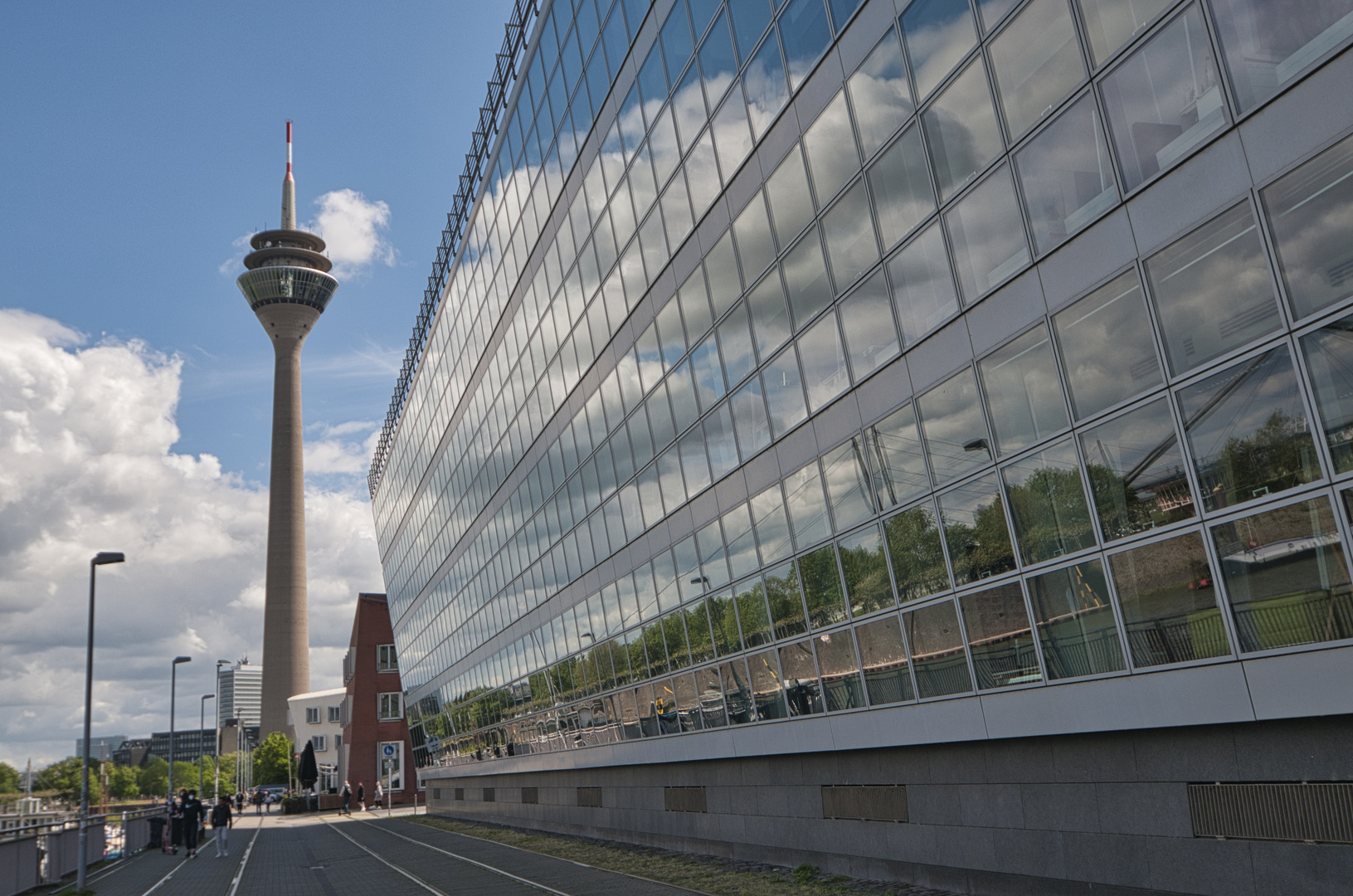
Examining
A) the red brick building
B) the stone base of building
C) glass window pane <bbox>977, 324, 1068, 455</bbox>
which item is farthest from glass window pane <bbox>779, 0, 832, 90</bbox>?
the red brick building

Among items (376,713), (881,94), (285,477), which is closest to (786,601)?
(881,94)

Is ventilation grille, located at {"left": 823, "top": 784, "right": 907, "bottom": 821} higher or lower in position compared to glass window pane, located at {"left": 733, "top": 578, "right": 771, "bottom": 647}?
lower

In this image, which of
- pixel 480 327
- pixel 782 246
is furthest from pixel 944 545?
pixel 480 327

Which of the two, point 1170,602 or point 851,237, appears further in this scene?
point 851,237

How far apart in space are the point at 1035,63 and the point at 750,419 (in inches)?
359

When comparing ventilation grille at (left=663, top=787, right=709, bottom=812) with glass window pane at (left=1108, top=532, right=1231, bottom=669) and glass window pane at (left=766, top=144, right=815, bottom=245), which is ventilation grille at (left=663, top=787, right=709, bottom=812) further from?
glass window pane at (left=1108, top=532, right=1231, bottom=669)

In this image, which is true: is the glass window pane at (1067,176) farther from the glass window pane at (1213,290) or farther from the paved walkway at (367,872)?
the paved walkway at (367,872)

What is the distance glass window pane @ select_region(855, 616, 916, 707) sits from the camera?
1566 cm

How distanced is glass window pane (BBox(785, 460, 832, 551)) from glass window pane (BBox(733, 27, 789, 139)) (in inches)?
249

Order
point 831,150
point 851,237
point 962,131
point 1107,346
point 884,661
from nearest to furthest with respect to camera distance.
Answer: point 1107,346
point 962,131
point 851,237
point 884,661
point 831,150

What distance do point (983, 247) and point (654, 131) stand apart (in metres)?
11.3

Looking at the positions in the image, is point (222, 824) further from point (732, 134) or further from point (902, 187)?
point (902, 187)

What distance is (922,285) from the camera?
573 inches

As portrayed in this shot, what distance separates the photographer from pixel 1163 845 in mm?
11086
